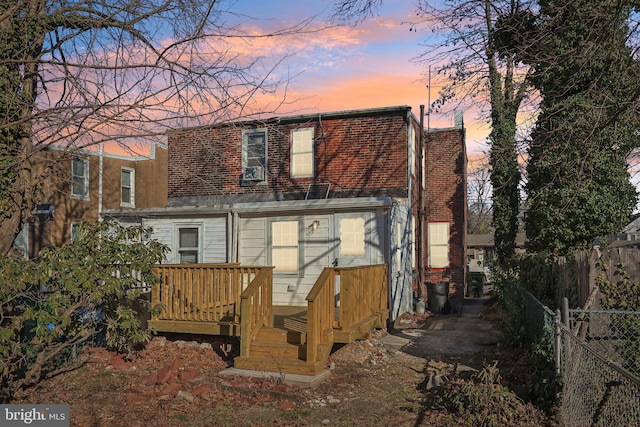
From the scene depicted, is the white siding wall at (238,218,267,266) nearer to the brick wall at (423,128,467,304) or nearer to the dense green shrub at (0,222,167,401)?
the dense green shrub at (0,222,167,401)

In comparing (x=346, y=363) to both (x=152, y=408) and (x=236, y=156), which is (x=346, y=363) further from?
(x=236, y=156)

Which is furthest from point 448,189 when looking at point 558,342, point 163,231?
point 558,342

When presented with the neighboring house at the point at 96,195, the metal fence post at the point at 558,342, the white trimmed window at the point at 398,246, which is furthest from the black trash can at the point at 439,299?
the neighboring house at the point at 96,195

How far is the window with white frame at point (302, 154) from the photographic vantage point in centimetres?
1847

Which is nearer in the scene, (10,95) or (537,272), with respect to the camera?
(10,95)

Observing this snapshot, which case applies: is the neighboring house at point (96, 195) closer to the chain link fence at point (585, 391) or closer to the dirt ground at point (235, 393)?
the dirt ground at point (235, 393)

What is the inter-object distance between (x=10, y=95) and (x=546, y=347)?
8.25 meters

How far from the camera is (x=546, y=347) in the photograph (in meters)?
7.73

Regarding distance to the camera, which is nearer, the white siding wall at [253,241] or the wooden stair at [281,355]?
the wooden stair at [281,355]

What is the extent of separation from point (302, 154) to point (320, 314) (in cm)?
972

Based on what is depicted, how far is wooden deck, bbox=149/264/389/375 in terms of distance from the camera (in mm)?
9469

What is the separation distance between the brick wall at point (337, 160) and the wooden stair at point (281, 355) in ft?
26.2

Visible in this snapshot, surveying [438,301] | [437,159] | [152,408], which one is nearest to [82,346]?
[152,408]

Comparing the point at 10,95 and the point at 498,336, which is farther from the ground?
the point at 10,95
